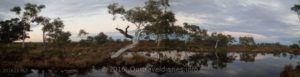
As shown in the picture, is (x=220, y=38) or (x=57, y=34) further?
(x=220, y=38)

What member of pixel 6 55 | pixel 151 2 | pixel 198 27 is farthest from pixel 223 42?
pixel 6 55

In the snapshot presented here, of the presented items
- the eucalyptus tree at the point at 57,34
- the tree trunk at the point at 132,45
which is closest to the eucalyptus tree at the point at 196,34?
the eucalyptus tree at the point at 57,34

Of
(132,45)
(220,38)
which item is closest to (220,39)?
(220,38)

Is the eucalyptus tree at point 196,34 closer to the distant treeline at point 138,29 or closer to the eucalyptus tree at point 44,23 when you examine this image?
the distant treeline at point 138,29

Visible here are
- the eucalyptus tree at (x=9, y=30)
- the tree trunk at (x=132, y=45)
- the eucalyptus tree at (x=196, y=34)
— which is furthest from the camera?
the eucalyptus tree at (x=196, y=34)

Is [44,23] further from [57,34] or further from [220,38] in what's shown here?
[220,38]

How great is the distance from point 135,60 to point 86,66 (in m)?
6.39

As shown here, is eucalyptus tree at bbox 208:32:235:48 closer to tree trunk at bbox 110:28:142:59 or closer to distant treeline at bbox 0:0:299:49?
distant treeline at bbox 0:0:299:49

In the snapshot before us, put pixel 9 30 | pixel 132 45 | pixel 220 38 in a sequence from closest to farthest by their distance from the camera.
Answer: pixel 132 45, pixel 9 30, pixel 220 38

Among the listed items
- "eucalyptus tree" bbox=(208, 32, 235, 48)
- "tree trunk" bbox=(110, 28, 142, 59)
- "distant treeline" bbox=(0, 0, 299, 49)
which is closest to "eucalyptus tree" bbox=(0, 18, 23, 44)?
"distant treeline" bbox=(0, 0, 299, 49)

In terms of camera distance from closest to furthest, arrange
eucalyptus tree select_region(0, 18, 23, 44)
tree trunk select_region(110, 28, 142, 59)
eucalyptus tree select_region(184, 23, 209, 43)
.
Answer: tree trunk select_region(110, 28, 142, 59) < eucalyptus tree select_region(0, 18, 23, 44) < eucalyptus tree select_region(184, 23, 209, 43)

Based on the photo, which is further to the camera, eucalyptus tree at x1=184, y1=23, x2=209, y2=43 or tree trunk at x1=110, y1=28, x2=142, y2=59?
eucalyptus tree at x1=184, y1=23, x2=209, y2=43

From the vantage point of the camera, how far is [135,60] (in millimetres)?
41719

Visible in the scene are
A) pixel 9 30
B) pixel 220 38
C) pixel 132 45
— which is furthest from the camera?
pixel 220 38
